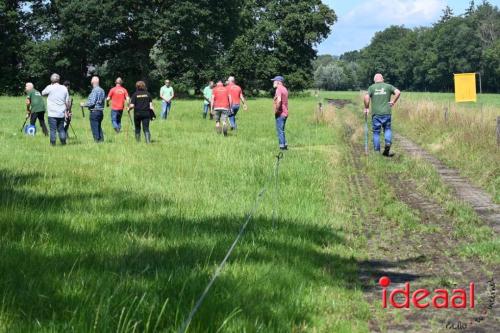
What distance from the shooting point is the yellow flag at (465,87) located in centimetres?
2910

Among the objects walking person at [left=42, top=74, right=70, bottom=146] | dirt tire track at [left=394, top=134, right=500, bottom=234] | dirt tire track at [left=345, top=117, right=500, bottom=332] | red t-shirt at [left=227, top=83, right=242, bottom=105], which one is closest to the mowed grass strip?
dirt tire track at [left=345, top=117, right=500, bottom=332]

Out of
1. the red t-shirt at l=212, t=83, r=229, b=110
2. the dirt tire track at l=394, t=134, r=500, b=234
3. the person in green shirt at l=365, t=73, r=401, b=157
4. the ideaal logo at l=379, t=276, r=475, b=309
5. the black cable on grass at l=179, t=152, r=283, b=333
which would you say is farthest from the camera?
the red t-shirt at l=212, t=83, r=229, b=110

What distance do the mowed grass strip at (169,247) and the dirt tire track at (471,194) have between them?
1.85m

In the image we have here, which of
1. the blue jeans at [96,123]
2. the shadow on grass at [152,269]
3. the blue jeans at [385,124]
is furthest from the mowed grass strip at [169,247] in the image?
the blue jeans at [96,123]

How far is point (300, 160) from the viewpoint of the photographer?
41.7 feet

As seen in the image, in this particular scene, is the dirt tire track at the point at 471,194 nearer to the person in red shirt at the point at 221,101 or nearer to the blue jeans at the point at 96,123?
the person in red shirt at the point at 221,101

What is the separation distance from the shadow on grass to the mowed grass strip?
12 millimetres

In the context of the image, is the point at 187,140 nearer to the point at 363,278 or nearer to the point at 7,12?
the point at 363,278

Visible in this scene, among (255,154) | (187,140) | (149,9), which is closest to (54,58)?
(149,9)

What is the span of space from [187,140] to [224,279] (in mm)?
11967

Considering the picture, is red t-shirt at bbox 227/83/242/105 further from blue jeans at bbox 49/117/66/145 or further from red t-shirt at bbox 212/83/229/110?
blue jeans at bbox 49/117/66/145

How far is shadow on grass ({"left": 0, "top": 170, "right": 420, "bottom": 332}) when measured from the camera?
3650 millimetres

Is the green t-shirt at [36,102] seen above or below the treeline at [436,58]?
below

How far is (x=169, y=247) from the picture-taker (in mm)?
5406
